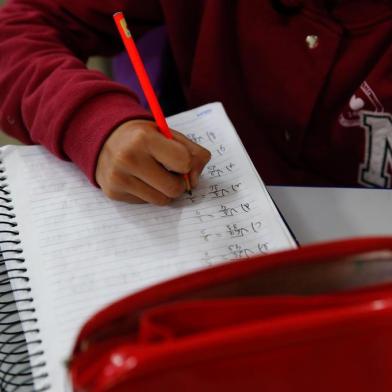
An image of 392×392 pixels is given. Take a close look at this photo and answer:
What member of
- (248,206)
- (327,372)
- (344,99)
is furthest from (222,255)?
(344,99)

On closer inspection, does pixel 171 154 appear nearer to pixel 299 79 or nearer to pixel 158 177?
pixel 158 177

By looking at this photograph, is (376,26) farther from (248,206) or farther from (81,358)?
(81,358)

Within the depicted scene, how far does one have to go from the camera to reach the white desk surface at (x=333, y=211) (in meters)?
0.53

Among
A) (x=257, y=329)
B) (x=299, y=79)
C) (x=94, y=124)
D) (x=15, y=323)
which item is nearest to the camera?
(x=257, y=329)

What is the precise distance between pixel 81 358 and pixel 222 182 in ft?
0.87

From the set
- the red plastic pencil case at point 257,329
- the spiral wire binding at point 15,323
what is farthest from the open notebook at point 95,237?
→ the red plastic pencil case at point 257,329

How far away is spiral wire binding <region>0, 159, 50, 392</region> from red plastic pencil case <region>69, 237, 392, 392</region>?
125mm

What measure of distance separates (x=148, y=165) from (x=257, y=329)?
25cm

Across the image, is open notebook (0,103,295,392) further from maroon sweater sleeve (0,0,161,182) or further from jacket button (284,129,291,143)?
jacket button (284,129,291,143)

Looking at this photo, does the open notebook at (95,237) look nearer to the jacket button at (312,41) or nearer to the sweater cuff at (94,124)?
the sweater cuff at (94,124)

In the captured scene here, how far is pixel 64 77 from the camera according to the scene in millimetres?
576

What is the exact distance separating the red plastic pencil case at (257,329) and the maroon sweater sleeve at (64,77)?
0.83ft

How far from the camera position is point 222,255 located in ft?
1.50

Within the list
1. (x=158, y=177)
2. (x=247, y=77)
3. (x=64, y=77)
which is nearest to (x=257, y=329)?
(x=158, y=177)
